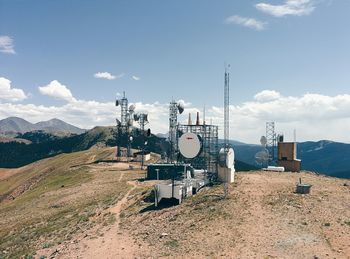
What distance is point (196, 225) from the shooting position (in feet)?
141

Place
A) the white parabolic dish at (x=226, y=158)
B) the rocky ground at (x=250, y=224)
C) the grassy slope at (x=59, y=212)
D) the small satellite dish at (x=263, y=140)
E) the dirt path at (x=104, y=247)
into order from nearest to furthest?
the rocky ground at (x=250, y=224)
the dirt path at (x=104, y=247)
the grassy slope at (x=59, y=212)
the white parabolic dish at (x=226, y=158)
the small satellite dish at (x=263, y=140)

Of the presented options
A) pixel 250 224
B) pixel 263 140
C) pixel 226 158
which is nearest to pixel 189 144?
pixel 226 158

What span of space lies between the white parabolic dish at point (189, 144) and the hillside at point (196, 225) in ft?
22.1

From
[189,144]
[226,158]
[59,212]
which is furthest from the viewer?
[189,144]

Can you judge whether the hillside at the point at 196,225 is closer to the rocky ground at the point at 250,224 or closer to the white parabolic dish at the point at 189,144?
the rocky ground at the point at 250,224

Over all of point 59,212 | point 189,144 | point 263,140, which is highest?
A: point 263,140

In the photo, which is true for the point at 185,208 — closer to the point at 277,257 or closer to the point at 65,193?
the point at 277,257

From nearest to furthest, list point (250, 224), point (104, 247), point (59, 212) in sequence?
point (104, 247) → point (250, 224) → point (59, 212)

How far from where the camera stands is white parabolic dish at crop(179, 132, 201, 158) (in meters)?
63.0

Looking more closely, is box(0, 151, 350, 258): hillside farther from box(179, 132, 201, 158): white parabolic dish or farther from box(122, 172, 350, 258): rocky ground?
box(179, 132, 201, 158): white parabolic dish

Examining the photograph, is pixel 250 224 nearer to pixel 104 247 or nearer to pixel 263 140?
pixel 104 247

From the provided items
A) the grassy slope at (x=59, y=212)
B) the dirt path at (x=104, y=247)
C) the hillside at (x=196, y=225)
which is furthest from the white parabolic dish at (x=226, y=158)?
the dirt path at (x=104, y=247)

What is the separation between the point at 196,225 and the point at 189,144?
21.9 meters

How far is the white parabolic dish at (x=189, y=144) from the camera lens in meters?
63.0
